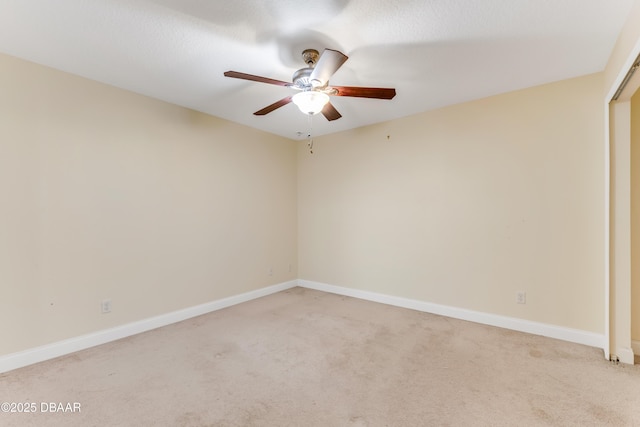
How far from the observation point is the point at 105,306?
2.68m

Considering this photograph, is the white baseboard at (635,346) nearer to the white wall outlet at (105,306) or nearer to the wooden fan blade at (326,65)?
the wooden fan blade at (326,65)

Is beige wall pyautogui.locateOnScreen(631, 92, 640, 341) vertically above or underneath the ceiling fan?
underneath

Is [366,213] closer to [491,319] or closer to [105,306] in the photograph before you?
[491,319]

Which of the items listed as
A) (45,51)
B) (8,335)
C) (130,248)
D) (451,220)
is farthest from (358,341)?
(45,51)

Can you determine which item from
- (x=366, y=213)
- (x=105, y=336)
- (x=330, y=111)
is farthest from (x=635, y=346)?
(x=105, y=336)

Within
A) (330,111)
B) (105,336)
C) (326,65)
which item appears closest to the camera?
(326,65)

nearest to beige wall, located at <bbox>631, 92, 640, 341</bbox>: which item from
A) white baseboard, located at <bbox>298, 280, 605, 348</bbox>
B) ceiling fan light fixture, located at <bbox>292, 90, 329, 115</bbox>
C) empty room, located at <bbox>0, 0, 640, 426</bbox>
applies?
empty room, located at <bbox>0, 0, 640, 426</bbox>

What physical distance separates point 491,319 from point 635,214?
4.89ft

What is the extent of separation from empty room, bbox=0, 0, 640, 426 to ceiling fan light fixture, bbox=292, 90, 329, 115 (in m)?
0.02

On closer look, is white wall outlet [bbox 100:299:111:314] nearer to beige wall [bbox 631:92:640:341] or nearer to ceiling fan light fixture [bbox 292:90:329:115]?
ceiling fan light fixture [bbox 292:90:329:115]

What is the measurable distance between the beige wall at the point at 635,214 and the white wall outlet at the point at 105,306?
451 centimetres

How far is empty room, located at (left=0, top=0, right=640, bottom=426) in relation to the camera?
1.80 meters

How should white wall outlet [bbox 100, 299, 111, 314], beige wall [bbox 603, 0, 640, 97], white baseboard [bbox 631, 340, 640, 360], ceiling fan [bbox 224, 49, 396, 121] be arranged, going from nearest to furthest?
beige wall [bbox 603, 0, 640, 97] < ceiling fan [bbox 224, 49, 396, 121] < white baseboard [bbox 631, 340, 640, 360] < white wall outlet [bbox 100, 299, 111, 314]

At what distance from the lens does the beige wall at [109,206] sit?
7.42 ft
